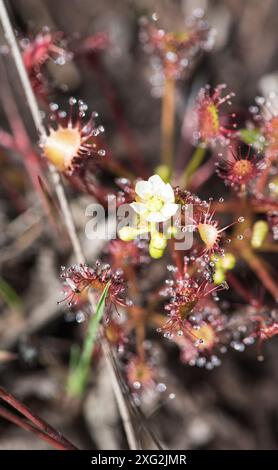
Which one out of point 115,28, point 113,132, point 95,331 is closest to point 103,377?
point 95,331

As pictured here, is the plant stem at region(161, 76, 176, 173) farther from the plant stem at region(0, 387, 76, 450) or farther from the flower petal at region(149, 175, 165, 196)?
the plant stem at region(0, 387, 76, 450)

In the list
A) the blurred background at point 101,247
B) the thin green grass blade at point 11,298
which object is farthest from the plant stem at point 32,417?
the thin green grass blade at point 11,298

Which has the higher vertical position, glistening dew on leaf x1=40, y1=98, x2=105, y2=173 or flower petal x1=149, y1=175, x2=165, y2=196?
glistening dew on leaf x1=40, y1=98, x2=105, y2=173

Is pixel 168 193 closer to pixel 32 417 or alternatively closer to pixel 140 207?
pixel 140 207

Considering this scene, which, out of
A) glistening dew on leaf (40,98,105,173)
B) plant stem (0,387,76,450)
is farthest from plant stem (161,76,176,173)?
plant stem (0,387,76,450)

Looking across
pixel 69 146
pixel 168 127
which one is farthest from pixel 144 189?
pixel 168 127

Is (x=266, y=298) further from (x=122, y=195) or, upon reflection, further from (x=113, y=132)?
(x=113, y=132)
